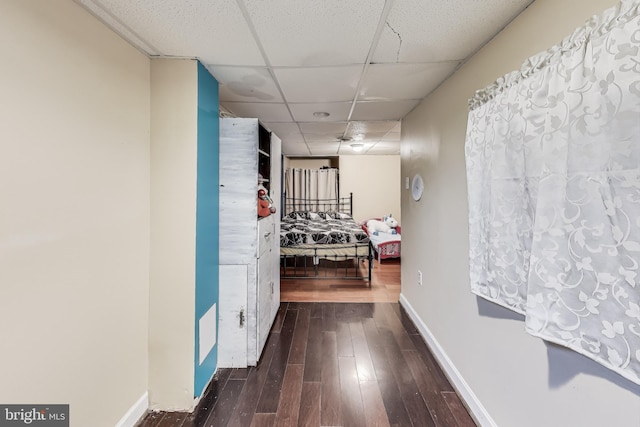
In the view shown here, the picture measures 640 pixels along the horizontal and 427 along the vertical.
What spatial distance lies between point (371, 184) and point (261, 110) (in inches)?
170

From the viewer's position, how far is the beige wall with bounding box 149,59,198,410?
1.62 meters

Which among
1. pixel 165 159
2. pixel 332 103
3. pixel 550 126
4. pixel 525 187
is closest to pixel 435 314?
pixel 525 187

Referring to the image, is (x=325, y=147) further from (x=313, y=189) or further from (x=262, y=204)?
(x=262, y=204)

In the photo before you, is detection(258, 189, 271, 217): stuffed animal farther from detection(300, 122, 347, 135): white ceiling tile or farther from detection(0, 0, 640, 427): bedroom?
detection(300, 122, 347, 135): white ceiling tile

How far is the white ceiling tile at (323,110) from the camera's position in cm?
251

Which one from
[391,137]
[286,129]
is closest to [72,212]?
[286,129]

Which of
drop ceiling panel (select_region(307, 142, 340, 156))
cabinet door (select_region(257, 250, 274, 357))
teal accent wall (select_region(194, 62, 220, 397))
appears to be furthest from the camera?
drop ceiling panel (select_region(307, 142, 340, 156))

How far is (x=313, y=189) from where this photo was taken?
6.60 metres

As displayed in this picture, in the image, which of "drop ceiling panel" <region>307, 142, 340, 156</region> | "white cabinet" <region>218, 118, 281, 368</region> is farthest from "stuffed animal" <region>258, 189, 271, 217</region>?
"drop ceiling panel" <region>307, 142, 340, 156</region>

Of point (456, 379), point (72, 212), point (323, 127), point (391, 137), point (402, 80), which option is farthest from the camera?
point (391, 137)

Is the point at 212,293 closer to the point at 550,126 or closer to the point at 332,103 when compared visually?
the point at 332,103

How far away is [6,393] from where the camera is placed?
36.7 inches

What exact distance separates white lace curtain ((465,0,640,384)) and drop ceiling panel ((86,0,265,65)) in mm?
1282

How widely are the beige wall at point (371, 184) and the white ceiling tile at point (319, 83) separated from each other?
4.25 meters
